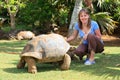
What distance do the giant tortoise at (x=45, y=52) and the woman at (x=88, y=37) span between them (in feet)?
2.29

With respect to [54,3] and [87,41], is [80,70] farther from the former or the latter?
[54,3]

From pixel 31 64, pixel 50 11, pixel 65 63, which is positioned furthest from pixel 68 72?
pixel 50 11

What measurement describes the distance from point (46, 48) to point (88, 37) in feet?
3.53

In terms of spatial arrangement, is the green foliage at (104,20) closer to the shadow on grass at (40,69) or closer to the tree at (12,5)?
the tree at (12,5)

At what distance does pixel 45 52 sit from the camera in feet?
17.6

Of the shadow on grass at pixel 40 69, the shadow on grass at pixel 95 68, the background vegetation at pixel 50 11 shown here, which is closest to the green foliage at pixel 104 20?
the background vegetation at pixel 50 11

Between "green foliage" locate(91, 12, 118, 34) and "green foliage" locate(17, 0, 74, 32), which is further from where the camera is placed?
"green foliage" locate(17, 0, 74, 32)

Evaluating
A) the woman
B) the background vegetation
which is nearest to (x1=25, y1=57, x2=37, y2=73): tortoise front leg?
the woman

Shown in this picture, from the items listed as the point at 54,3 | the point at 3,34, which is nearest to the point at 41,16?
the point at 54,3

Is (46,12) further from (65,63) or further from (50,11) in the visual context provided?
(65,63)

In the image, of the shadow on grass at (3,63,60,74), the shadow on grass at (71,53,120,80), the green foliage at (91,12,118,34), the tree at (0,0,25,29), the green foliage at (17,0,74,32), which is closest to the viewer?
the shadow on grass at (71,53,120,80)

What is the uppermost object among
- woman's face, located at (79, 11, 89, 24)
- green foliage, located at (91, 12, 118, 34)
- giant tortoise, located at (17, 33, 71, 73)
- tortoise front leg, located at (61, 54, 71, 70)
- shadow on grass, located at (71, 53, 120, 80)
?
woman's face, located at (79, 11, 89, 24)

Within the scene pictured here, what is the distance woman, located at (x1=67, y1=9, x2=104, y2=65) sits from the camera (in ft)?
20.1

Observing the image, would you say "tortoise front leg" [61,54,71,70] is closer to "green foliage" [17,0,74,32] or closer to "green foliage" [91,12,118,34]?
"green foliage" [91,12,118,34]
